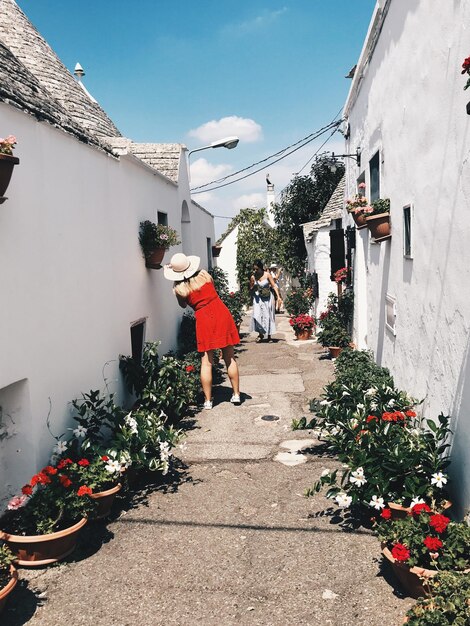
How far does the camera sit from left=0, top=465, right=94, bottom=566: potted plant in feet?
10.8

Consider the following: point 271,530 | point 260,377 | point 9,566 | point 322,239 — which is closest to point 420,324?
point 271,530

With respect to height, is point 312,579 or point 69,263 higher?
point 69,263

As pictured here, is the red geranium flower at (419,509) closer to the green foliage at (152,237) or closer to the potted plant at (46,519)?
the potted plant at (46,519)

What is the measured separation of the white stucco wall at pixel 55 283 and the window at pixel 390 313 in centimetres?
299

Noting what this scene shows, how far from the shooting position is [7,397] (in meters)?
3.72

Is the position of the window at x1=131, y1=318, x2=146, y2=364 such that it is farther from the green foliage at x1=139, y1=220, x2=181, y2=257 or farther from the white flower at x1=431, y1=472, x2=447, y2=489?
the white flower at x1=431, y1=472, x2=447, y2=489

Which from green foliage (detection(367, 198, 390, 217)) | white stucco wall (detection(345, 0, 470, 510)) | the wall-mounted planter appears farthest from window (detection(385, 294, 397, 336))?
the wall-mounted planter

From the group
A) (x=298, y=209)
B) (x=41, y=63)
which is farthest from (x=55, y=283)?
(x=298, y=209)

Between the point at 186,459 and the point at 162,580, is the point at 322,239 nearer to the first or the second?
the point at 186,459

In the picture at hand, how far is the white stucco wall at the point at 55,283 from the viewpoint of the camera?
3.62 metres

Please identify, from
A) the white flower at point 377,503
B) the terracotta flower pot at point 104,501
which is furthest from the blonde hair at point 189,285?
the white flower at point 377,503

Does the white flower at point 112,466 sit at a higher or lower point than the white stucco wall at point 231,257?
lower

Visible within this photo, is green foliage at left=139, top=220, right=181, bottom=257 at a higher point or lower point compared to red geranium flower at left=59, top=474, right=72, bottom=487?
higher

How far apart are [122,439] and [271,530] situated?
1438 mm
